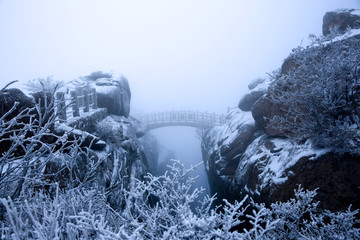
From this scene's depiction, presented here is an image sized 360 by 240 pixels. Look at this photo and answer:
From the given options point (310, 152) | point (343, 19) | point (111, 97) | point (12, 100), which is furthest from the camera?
point (111, 97)

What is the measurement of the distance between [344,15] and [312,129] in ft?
24.0

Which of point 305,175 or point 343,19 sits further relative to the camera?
point 343,19

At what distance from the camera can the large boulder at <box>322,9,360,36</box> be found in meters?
7.88

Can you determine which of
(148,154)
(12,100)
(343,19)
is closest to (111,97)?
(12,100)

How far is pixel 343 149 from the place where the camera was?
14.2 ft

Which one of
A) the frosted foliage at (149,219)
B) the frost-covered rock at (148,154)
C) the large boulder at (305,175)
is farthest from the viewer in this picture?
the frost-covered rock at (148,154)

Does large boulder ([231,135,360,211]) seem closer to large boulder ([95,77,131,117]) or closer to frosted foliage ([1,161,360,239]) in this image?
frosted foliage ([1,161,360,239])

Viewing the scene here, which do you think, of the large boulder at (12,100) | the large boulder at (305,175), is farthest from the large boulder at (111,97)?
the large boulder at (305,175)

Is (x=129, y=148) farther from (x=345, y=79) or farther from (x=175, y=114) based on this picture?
(x=175, y=114)

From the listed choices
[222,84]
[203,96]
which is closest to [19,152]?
[203,96]

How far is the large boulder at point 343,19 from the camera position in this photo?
7882 mm

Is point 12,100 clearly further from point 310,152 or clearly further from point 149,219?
point 310,152

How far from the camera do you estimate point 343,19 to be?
8344 millimetres

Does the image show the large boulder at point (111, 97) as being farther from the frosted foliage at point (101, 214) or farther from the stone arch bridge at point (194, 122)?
the frosted foliage at point (101, 214)
